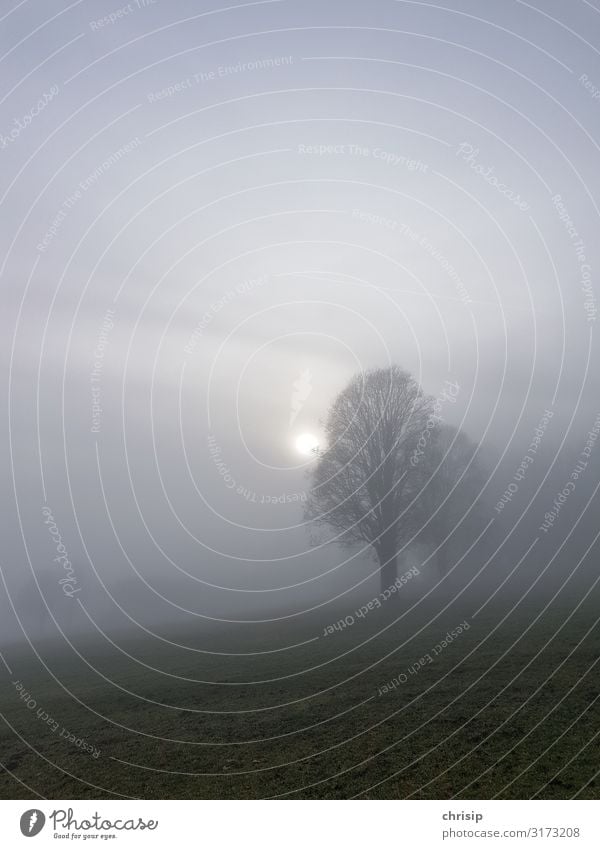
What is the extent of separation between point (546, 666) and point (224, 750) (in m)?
10.3

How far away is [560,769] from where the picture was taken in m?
10.6

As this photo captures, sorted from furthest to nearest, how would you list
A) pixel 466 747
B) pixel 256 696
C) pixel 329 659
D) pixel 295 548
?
pixel 295 548, pixel 329 659, pixel 256 696, pixel 466 747

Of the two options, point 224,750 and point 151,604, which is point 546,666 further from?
point 151,604

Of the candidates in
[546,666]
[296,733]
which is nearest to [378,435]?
[546,666]

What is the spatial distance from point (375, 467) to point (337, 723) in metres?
25.3

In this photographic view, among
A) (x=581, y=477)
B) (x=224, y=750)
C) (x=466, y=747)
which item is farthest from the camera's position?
(x=581, y=477)

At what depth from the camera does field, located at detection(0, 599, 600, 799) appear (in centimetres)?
1126
